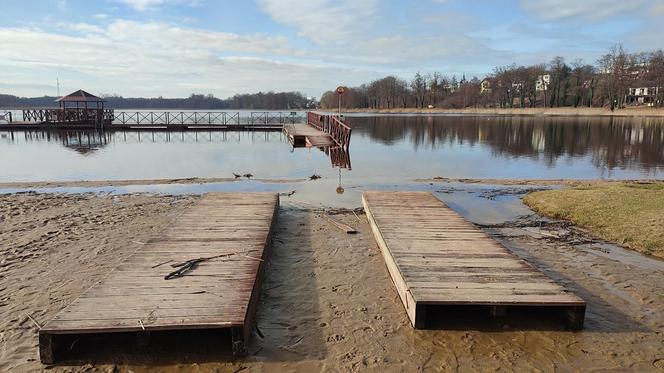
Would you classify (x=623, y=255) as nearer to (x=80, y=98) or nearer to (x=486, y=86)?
(x=80, y=98)

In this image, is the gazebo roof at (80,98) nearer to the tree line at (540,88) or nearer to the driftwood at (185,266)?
the driftwood at (185,266)

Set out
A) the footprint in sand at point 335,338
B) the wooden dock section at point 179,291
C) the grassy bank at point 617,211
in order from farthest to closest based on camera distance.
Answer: the grassy bank at point 617,211 < the footprint in sand at point 335,338 < the wooden dock section at point 179,291

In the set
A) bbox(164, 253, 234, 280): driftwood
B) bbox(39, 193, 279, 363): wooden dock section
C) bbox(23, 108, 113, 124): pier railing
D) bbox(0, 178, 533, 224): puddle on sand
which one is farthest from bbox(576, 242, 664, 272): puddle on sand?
bbox(23, 108, 113, 124): pier railing

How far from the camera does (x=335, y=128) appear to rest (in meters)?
27.3

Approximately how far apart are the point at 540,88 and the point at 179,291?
10406 centimetres

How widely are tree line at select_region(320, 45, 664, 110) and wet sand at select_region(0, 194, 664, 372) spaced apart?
78.5 meters

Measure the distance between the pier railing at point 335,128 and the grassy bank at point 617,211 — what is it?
486 inches

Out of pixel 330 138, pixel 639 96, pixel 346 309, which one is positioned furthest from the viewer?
pixel 639 96

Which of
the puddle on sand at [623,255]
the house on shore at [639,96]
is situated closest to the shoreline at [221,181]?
the puddle on sand at [623,255]

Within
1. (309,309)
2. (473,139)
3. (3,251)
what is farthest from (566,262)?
(473,139)

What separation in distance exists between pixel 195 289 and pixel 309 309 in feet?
4.10

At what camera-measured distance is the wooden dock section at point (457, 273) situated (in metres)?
4.73

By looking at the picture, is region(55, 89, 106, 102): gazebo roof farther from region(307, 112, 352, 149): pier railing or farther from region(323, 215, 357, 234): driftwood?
region(323, 215, 357, 234): driftwood

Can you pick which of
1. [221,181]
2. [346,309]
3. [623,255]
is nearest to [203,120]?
[221,181]
